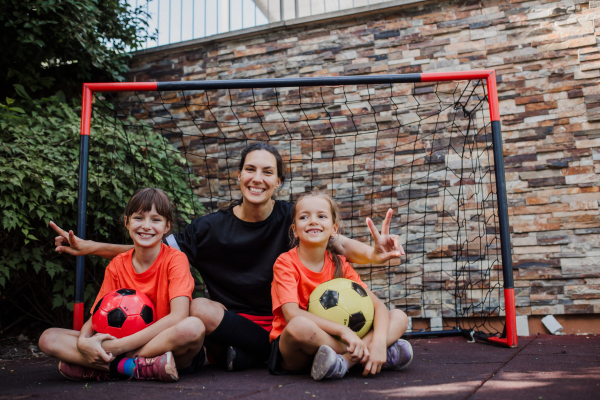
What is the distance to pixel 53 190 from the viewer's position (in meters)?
2.71

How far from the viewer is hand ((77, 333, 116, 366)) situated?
1.59 m

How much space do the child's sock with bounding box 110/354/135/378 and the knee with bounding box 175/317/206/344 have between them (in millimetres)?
222

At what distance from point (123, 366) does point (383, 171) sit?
2380mm

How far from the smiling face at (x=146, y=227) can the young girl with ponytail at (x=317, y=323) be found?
23.4 inches

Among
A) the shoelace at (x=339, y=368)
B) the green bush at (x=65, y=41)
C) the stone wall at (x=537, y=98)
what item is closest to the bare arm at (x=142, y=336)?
the shoelace at (x=339, y=368)

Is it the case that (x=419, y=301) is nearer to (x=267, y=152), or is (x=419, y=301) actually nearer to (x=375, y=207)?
(x=375, y=207)

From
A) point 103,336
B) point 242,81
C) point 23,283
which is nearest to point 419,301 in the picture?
point 242,81

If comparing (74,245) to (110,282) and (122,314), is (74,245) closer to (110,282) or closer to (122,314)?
(110,282)

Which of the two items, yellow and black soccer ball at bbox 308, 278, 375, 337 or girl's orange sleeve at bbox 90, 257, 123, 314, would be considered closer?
yellow and black soccer ball at bbox 308, 278, 375, 337

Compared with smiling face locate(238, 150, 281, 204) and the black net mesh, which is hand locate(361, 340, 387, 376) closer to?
smiling face locate(238, 150, 281, 204)

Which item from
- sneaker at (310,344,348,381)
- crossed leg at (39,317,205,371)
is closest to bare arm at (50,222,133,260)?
crossed leg at (39,317,205,371)

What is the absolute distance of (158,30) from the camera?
4043 millimetres

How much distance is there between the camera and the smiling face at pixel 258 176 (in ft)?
6.82

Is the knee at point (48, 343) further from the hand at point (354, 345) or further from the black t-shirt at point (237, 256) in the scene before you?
the hand at point (354, 345)
